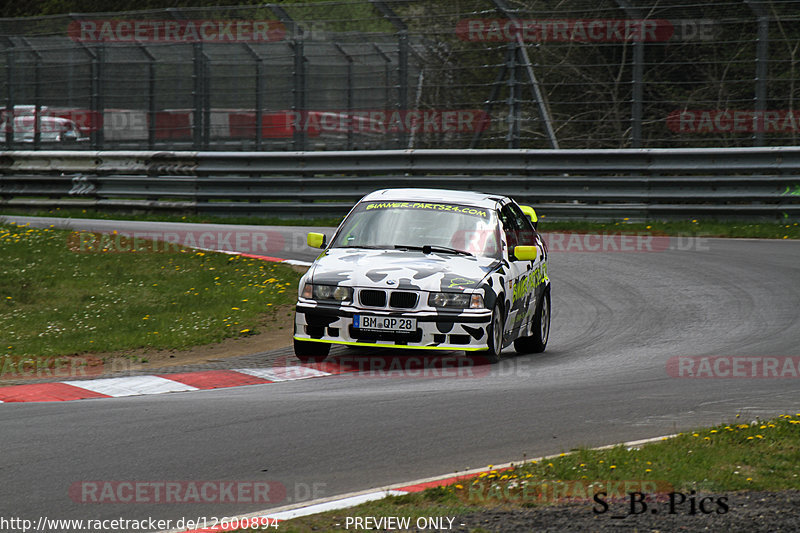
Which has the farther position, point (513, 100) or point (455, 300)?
point (513, 100)

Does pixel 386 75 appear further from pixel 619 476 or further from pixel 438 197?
pixel 619 476

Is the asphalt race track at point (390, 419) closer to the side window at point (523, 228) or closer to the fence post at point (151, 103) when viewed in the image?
the side window at point (523, 228)

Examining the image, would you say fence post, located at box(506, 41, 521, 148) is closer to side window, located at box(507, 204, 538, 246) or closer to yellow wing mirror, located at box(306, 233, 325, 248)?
side window, located at box(507, 204, 538, 246)

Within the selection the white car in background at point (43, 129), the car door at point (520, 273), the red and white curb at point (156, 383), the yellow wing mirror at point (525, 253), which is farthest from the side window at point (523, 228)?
the white car in background at point (43, 129)

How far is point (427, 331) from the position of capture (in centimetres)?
859

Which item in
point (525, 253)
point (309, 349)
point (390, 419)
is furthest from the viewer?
point (525, 253)

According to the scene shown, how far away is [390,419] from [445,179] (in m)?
11.8

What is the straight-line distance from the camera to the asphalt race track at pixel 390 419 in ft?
18.4

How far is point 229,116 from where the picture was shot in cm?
2252

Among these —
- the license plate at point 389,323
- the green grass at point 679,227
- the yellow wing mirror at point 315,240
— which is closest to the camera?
the license plate at point 389,323

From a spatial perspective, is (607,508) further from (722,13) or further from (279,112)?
(279,112)

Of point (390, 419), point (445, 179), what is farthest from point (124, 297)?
point (445, 179)

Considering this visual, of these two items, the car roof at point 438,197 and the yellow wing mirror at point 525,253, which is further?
the car roof at point 438,197

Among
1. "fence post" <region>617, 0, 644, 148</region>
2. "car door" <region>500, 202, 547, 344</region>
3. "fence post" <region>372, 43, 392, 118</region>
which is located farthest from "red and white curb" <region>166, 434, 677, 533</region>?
"fence post" <region>372, 43, 392, 118</region>
